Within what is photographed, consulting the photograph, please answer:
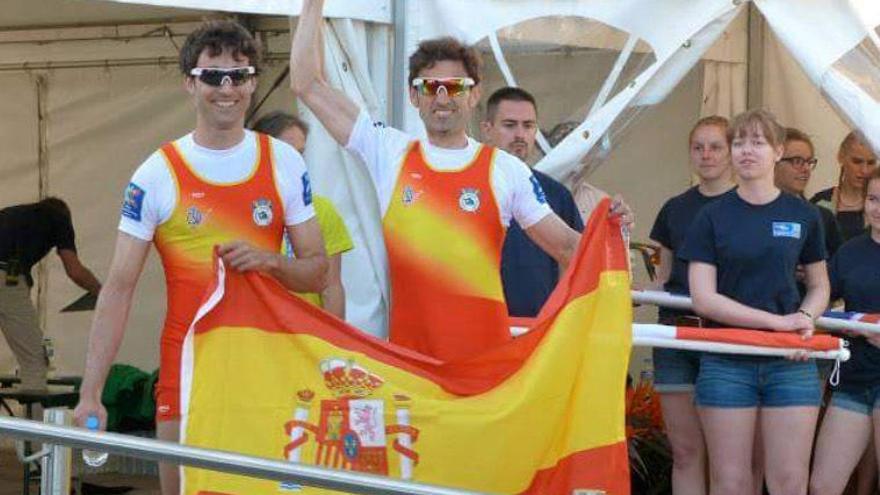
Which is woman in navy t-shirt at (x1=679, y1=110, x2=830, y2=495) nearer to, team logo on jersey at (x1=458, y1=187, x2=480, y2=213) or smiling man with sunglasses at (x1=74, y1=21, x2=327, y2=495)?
team logo on jersey at (x1=458, y1=187, x2=480, y2=213)

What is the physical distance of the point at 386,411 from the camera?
17.5 feet

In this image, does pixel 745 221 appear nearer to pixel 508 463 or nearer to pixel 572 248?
pixel 572 248

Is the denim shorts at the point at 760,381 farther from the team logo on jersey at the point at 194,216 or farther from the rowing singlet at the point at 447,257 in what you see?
the team logo on jersey at the point at 194,216

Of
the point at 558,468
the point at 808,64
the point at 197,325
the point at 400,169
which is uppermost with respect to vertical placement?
the point at 808,64

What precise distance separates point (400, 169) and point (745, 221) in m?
1.42

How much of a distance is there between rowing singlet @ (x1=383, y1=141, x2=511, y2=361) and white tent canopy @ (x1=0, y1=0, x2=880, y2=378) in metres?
1.64

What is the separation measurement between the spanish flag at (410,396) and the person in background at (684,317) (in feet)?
4.98

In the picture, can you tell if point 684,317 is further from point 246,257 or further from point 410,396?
point 246,257

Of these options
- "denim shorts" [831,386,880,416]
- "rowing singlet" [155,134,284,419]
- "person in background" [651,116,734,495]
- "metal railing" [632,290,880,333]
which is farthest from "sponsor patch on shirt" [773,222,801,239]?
"rowing singlet" [155,134,284,419]

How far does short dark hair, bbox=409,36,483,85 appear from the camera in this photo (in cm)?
573

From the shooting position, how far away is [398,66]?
7.54 meters

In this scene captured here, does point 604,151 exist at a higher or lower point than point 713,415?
higher

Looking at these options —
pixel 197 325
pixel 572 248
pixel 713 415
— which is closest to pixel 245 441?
pixel 197 325

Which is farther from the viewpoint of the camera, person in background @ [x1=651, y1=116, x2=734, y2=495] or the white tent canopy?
the white tent canopy
